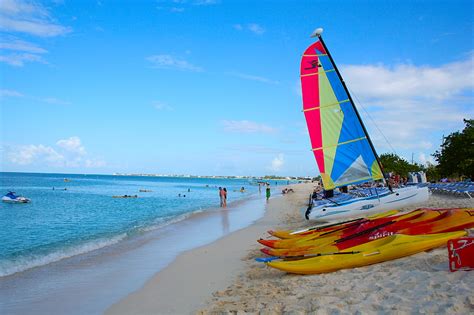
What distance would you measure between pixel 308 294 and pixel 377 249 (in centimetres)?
182

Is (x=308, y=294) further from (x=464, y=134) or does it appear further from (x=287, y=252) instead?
(x=464, y=134)

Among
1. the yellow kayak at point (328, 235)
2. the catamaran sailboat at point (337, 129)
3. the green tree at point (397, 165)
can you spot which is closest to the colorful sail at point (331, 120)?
the catamaran sailboat at point (337, 129)

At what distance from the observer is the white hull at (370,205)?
12555 millimetres

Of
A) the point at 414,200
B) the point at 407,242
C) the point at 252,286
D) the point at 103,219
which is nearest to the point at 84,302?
the point at 252,286

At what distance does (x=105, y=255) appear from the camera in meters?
11.3

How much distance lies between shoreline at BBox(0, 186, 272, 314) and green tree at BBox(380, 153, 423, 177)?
32.2m

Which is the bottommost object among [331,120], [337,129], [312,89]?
[337,129]

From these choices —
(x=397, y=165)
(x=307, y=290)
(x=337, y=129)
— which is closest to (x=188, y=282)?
(x=307, y=290)

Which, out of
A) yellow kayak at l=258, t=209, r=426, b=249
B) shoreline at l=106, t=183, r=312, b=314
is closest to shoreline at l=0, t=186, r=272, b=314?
shoreline at l=106, t=183, r=312, b=314

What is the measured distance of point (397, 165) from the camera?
41812mm

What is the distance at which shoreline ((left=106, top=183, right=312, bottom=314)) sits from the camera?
626cm

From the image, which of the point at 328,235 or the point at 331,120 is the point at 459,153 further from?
the point at 328,235

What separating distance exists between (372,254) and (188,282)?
357 centimetres

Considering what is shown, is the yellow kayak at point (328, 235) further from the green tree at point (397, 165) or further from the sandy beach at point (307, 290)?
the green tree at point (397, 165)
